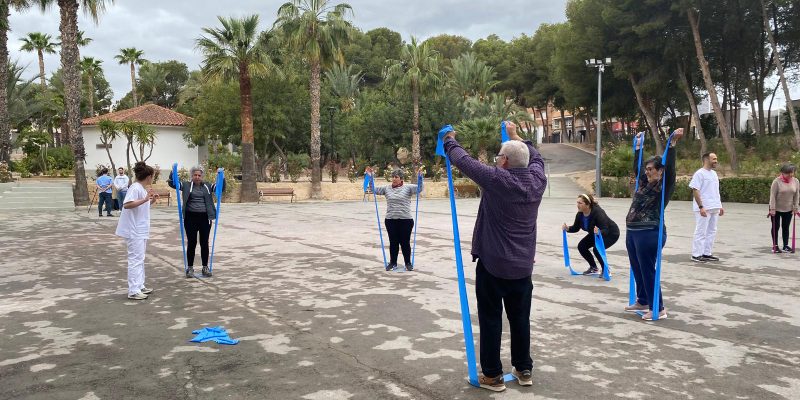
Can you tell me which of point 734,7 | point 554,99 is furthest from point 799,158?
point 554,99

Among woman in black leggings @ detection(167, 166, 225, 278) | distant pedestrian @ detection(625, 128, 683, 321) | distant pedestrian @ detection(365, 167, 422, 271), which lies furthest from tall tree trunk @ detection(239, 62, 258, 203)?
distant pedestrian @ detection(625, 128, 683, 321)

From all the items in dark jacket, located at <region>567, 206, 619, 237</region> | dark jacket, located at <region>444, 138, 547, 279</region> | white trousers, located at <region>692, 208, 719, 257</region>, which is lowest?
white trousers, located at <region>692, 208, 719, 257</region>

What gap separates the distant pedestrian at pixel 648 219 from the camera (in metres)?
5.92

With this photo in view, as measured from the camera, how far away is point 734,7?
Answer: 35375mm

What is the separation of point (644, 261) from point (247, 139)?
82.8 feet

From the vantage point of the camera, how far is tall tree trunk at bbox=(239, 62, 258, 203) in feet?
93.6

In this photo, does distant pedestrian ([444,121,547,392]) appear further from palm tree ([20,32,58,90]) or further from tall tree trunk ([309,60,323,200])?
palm tree ([20,32,58,90])

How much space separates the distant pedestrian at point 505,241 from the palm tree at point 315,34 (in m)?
27.2

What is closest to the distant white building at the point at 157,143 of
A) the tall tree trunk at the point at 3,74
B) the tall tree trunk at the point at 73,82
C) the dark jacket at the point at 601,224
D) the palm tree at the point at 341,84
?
the tall tree trunk at the point at 3,74

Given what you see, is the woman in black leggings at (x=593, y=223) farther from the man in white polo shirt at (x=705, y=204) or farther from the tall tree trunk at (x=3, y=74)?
the tall tree trunk at (x=3, y=74)

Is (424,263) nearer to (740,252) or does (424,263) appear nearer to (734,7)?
(740,252)

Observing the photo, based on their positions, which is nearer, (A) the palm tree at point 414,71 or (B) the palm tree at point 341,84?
(A) the palm tree at point 414,71

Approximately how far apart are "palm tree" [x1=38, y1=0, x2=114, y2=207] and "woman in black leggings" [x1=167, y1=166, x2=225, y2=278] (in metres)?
18.8

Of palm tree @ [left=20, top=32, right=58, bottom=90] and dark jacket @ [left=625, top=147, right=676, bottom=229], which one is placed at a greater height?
palm tree @ [left=20, top=32, right=58, bottom=90]
